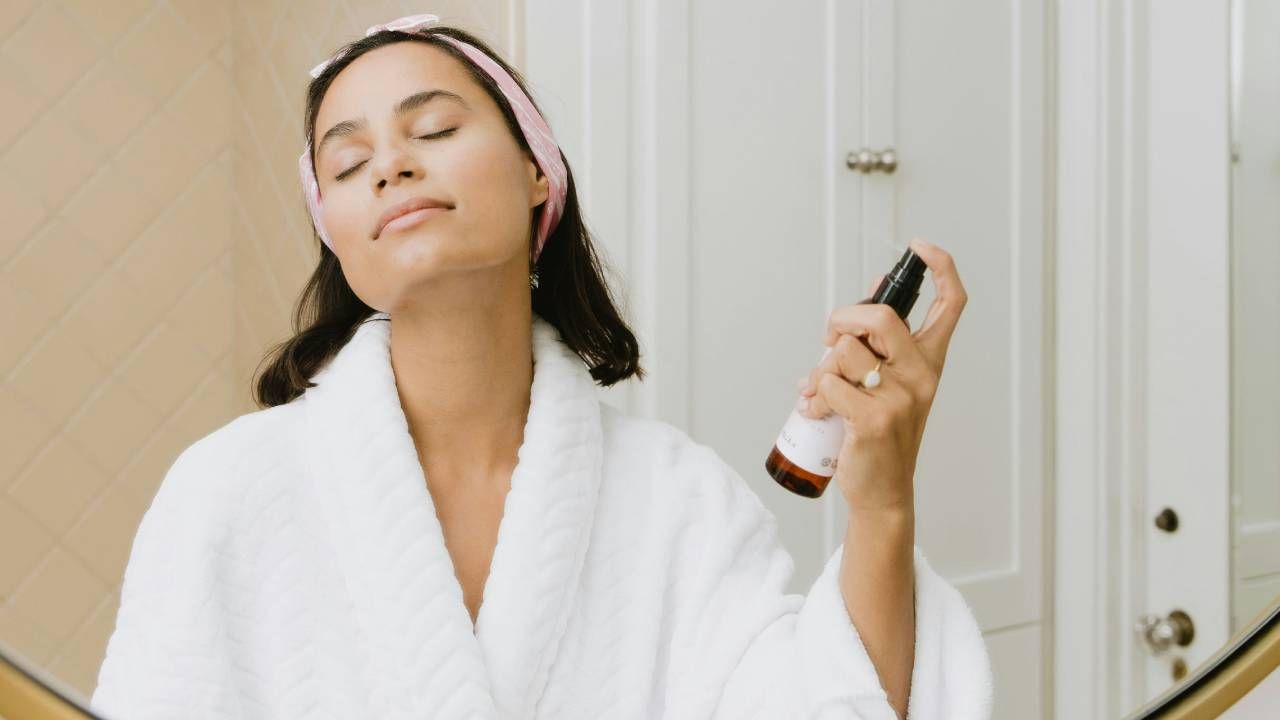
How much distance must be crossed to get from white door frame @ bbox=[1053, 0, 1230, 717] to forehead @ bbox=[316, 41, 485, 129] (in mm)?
368

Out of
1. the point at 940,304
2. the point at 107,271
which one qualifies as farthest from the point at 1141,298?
the point at 107,271

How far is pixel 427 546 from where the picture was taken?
55 cm

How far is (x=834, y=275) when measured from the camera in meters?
0.56

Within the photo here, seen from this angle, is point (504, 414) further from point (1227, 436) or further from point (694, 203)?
point (1227, 436)

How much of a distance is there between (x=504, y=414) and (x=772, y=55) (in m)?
0.30

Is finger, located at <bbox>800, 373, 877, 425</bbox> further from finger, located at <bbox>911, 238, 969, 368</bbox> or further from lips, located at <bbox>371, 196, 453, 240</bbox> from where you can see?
lips, located at <bbox>371, 196, 453, 240</bbox>

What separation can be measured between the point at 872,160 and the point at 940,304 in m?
0.10

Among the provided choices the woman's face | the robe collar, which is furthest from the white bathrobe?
the woman's face

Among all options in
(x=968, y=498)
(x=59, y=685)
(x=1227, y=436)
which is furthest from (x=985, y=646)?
(x=59, y=685)

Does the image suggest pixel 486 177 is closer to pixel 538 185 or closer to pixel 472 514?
pixel 538 185

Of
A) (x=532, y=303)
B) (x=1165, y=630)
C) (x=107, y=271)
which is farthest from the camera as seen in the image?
(x=532, y=303)

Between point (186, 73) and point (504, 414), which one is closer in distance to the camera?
point (186, 73)

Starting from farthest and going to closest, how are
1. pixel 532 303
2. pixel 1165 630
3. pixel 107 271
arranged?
pixel 532 303 < pixel 1165 630 < pixel 107 271

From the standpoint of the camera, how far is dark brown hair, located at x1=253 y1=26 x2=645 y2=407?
1.71 ft
